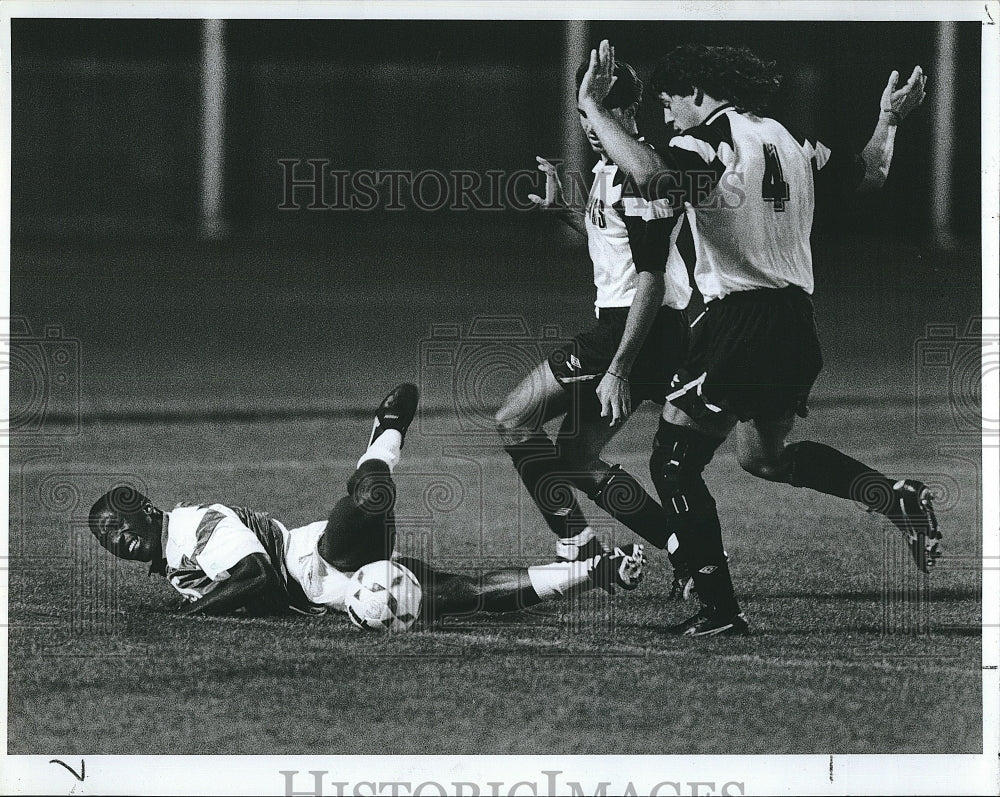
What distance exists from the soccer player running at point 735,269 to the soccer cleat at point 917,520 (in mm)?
68

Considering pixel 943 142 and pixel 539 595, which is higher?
pixel 943 142

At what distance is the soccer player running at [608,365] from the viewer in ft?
15.4

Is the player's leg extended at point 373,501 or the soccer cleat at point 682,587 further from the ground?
the player's leg extended at point 373,501

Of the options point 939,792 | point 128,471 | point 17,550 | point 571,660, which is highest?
point 128,471

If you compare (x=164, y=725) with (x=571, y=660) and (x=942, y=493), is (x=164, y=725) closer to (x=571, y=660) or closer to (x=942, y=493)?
(x=571, y=660)

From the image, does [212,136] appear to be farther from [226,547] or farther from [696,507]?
[696,507]

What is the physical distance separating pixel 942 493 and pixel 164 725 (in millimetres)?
2981

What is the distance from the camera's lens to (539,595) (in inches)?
187

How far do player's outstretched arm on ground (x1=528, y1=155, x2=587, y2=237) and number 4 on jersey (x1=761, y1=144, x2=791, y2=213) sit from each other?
0.67 metres

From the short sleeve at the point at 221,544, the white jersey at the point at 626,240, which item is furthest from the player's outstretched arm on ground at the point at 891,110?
the short sleeve at the point at 221,544

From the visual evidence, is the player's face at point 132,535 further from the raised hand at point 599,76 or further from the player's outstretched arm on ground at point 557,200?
the raised hand at point 599,76

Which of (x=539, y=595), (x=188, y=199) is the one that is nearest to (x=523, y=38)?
(x=188, y=199)

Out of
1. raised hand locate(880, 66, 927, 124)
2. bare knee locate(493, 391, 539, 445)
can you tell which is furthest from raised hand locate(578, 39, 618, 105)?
bare knee locate(493, 391, 539, 445)

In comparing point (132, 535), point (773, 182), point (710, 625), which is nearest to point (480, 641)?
point (710, 625)
